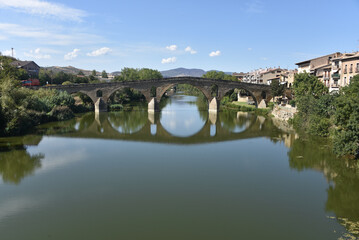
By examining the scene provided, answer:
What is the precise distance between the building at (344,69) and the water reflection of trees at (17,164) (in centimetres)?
2439

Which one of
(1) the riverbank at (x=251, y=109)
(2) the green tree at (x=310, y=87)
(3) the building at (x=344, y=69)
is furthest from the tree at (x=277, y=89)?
(3) the building at (x=344, y=69)

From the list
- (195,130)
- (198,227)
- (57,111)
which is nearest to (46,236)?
(198,227)

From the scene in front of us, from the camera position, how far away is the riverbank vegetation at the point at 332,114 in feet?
46.6

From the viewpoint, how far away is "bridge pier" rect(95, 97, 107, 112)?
4155 cm

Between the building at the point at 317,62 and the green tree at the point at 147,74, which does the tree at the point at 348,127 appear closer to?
the building at the point at 317,62

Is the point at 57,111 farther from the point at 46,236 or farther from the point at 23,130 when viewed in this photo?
the point at 46,236

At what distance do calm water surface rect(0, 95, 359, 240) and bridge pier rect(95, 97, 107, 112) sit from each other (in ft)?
67.1

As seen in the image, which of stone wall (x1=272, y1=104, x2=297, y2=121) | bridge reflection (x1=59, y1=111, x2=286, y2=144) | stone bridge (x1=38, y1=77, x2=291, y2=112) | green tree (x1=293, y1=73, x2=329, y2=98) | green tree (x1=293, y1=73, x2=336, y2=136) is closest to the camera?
green tree (x1=293, y1=73, x2=336, y2=136)

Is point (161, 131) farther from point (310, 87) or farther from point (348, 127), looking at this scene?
point (310, 87)

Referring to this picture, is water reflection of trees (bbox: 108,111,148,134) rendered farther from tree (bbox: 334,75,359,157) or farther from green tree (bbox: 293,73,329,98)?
green tree (bbox: 293,73,329,98)

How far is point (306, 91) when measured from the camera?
3073 cm

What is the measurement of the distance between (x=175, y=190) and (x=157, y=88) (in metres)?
33.4

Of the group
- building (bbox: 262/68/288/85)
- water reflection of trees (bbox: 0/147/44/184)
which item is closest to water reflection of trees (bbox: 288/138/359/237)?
water reflection of trees (bbox: 0/147/44/184)

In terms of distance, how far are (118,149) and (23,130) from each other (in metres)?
9.56
